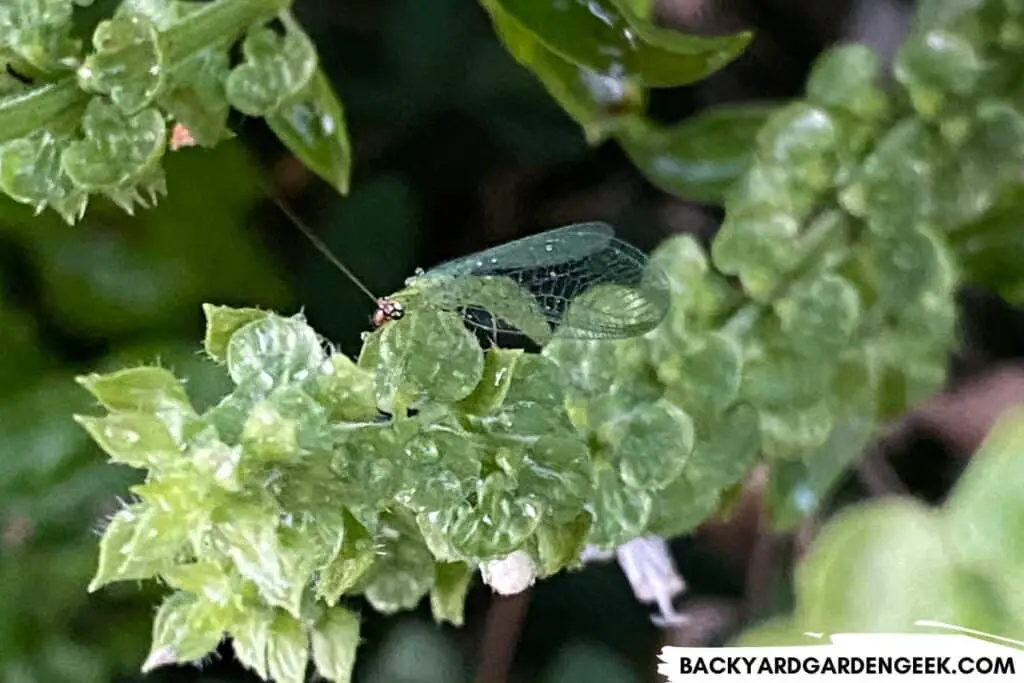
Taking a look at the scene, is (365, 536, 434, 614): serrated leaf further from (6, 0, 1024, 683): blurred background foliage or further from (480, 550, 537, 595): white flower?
(6, 0, 1024, 683): blurred background foliage

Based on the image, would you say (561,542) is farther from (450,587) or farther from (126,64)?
(126,64)

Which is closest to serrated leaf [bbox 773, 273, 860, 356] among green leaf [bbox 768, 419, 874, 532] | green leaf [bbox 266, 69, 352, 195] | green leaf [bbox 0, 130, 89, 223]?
green leaf [bbox 768, 419, 874, 532]

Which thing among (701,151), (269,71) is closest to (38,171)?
(269,71)

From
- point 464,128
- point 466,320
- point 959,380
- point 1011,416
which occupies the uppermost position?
point 466,320

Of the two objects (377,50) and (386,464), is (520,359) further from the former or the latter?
(377,50)

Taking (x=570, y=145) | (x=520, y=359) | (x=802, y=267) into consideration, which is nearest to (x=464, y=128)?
(x=570, y=145)

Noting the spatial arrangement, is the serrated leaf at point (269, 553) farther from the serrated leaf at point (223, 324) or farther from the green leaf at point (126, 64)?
the green leaf at point (126, 64)
